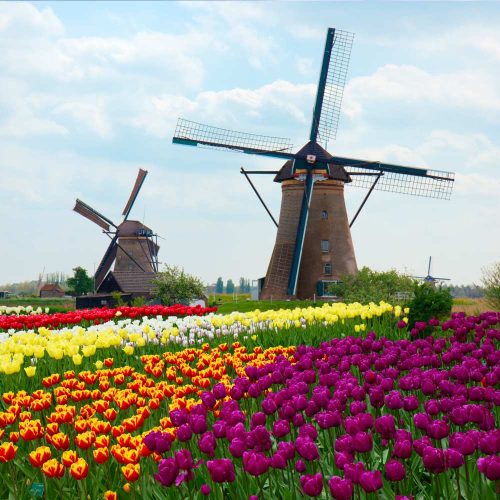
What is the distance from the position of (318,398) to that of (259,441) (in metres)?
1.10

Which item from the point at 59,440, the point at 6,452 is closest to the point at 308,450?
the point at 59,440

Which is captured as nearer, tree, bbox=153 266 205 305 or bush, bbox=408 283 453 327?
bush, bbox=408 283 453 327

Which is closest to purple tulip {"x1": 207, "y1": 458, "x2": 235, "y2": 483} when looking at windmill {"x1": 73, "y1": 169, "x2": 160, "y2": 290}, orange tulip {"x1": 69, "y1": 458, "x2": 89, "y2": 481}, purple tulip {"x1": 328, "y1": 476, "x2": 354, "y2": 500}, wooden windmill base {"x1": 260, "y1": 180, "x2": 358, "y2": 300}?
purple tulip {"x1": 328, "y1": 476, "x2": 354, "y2": 500}

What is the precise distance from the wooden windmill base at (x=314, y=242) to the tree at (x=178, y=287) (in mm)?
9216

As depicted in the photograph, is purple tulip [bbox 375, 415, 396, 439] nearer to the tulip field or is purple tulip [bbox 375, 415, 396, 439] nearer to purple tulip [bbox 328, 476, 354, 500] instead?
the tulip field

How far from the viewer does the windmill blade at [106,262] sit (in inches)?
2286

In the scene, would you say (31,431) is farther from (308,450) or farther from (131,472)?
(308,450)

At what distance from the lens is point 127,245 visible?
191ft

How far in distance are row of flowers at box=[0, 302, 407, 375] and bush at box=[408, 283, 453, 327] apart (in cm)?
92

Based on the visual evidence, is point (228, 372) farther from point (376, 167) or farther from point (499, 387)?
point (376, 167)

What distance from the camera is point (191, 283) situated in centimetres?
4834

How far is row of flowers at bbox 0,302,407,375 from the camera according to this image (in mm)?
11250

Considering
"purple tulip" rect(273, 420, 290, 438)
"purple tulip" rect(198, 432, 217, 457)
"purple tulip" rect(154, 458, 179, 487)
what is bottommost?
"purple tulip" rect(154, 458, 179, 487)

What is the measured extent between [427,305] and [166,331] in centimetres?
823
